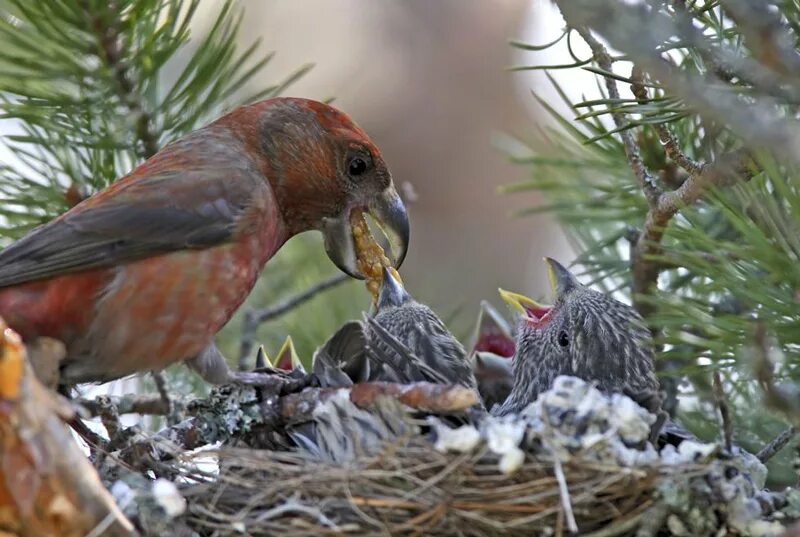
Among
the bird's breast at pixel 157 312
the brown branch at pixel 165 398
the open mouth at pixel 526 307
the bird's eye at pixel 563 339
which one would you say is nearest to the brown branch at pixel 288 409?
the brown branch at pixel 165 398

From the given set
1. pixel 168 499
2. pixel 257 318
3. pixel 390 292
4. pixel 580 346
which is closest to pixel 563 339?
pixel 580 346

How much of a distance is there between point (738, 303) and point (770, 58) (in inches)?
67.1

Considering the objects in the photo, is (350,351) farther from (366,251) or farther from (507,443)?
(507,443)

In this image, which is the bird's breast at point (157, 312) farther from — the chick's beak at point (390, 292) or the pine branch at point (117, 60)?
the chick's beak at point (390, 292)

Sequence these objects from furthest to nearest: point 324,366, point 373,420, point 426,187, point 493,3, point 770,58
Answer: point 493,3, point 426,187, point 324,366, point 373,420, point 770,58

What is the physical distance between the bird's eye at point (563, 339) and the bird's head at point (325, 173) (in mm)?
580

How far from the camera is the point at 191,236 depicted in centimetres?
318

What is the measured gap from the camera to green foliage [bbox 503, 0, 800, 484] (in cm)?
193

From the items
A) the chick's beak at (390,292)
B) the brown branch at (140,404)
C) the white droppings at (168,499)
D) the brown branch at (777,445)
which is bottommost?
the brown branch at (140,404)

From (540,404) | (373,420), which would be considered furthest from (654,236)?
(373,420)

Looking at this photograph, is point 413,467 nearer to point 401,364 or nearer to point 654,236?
point 401,364

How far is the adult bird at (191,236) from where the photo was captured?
3.02 metres

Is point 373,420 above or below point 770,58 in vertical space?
below

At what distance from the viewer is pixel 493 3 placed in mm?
6984
